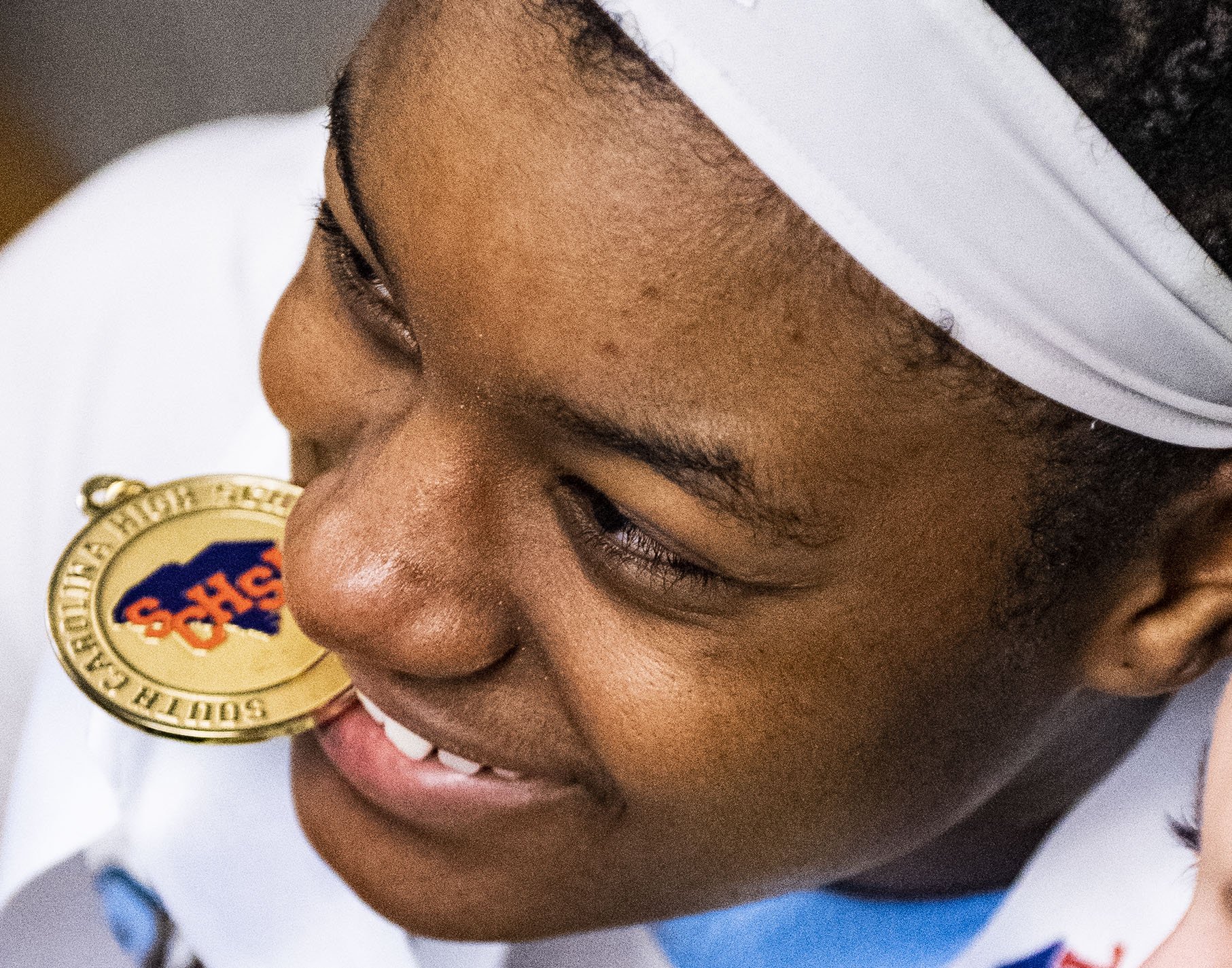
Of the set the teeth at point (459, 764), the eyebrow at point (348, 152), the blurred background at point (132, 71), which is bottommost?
the teeth at point (459, 764)

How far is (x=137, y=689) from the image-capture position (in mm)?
1308

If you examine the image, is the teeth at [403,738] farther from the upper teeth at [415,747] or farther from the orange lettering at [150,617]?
the orange lettering at [150,617]

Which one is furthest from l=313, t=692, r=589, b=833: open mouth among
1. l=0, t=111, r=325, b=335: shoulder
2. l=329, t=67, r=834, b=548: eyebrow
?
l=0, t=111, r=325, b=335: shoulder

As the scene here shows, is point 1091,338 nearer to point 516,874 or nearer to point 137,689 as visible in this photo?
point 516,874

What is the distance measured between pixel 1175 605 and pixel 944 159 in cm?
42

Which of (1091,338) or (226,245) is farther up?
(226,245)

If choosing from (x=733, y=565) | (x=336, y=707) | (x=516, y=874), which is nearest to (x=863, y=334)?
(x=733, y=565)

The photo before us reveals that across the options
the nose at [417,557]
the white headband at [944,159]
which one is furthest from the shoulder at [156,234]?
the white headband at [944,159]

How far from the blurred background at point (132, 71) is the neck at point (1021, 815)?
61.4 inches

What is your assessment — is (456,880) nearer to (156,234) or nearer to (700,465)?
(700,465)

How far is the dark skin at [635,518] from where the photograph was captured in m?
0.80

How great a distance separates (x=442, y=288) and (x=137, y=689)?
0.64m

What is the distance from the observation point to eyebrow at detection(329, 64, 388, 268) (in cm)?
91

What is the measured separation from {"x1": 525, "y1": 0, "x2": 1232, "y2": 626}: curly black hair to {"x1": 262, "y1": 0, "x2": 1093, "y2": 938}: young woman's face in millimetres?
18
